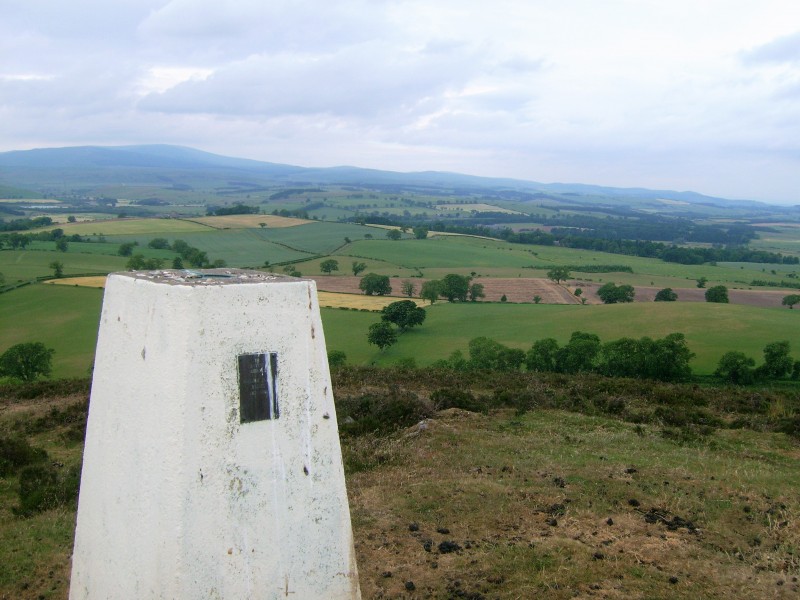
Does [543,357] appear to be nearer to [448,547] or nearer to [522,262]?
[448,547]

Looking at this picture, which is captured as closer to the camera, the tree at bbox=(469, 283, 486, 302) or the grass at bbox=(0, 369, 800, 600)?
the grass at bbox=(0, 369, 800, 600)

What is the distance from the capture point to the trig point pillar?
19.4ft

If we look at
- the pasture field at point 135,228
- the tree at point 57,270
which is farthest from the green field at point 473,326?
the pasture field at point 135,228

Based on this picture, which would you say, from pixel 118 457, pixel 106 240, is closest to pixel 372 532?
pixel 118 457

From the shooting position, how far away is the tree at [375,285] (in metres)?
68.2

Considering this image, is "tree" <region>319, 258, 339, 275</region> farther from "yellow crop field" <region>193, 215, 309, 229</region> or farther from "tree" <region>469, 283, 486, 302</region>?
"yellow crop field" <region>193, 215, 309, 229</region>

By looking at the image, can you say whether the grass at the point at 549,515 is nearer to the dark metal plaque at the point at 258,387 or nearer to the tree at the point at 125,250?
the dark metal plaque at the point at 258,387

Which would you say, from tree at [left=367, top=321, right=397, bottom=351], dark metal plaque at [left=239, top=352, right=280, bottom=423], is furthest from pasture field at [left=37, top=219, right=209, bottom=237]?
dark metal plaque at [left=239, top=352, right=280, bottom=423]

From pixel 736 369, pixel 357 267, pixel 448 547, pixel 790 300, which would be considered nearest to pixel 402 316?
pixel 736 369

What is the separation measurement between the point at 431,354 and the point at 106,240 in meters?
72.2

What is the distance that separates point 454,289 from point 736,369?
1397 inches

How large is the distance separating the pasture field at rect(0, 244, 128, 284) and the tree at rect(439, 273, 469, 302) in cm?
3465

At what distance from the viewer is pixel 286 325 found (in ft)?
20.7

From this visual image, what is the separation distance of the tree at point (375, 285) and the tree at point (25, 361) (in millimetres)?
34757
